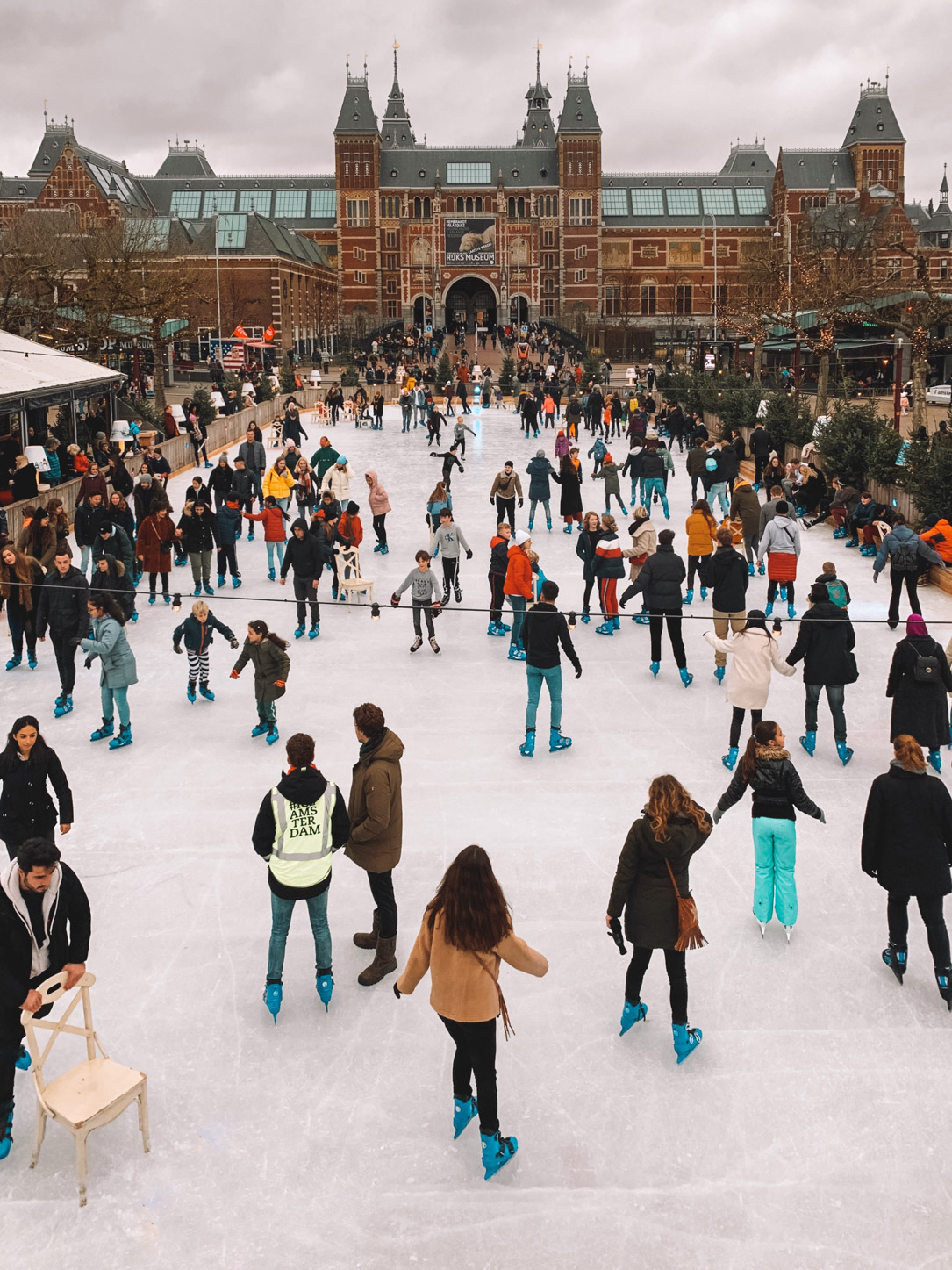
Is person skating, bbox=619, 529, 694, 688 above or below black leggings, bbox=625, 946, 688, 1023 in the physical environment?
above

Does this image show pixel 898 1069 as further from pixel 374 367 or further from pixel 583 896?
pixel 374 367

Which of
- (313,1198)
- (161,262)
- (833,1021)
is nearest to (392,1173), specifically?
(313,1198)

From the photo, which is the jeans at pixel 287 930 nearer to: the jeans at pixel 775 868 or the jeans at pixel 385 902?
the jeans at pixel 385 902

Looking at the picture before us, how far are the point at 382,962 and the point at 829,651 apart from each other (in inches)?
168

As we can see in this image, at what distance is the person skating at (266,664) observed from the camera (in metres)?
8.40

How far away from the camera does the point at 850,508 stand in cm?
1617

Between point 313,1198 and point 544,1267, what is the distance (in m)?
0.90

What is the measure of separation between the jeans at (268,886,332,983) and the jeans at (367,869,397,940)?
318 mm

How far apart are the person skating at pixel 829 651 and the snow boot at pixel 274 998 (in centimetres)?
452

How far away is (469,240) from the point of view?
248 feet

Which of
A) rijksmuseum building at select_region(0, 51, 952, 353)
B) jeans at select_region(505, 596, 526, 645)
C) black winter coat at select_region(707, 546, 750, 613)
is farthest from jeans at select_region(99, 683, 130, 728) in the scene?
rijksmuseum building at select_region(0, 51, 952, 353)

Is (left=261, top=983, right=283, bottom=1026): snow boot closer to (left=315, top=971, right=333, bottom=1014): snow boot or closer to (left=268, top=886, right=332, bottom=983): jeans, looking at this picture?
(left=268, top=886, right=332, bottom=983): jeans

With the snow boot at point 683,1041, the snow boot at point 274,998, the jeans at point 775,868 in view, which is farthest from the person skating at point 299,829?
the jeans at point 775,868

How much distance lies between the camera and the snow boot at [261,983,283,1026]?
5180mm
